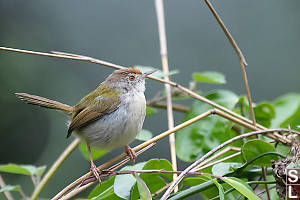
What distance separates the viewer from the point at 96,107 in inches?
112

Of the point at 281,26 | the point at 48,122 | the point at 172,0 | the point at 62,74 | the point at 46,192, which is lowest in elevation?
the point at 46,192

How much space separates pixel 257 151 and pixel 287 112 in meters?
0.88

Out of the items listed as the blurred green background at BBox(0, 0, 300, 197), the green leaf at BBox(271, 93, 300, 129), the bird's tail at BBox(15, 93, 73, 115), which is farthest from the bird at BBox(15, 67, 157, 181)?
the blurred green background at BBox(0, 0, 300, 197)

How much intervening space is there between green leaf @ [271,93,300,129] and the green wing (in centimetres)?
119

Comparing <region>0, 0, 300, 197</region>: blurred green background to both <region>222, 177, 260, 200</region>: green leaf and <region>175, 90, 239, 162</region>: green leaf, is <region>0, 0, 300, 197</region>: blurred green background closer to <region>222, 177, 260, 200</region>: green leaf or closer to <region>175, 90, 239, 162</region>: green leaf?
<region>175, 90, 239, 162</region>: green leaf

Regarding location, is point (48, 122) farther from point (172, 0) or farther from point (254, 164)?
point (254, 164)

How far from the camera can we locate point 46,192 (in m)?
5.40

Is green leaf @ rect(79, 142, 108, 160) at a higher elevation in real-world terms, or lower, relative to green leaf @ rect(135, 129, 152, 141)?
lower

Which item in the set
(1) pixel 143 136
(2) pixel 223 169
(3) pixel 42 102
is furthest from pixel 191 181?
(3) pixel 42 102

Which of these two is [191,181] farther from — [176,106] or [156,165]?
[176,106]

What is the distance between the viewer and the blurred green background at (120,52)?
19.9 feet

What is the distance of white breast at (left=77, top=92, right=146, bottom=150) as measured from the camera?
2.56m

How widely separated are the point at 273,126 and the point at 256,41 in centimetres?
419

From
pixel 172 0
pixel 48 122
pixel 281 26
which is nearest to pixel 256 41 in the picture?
pixel 281 26
